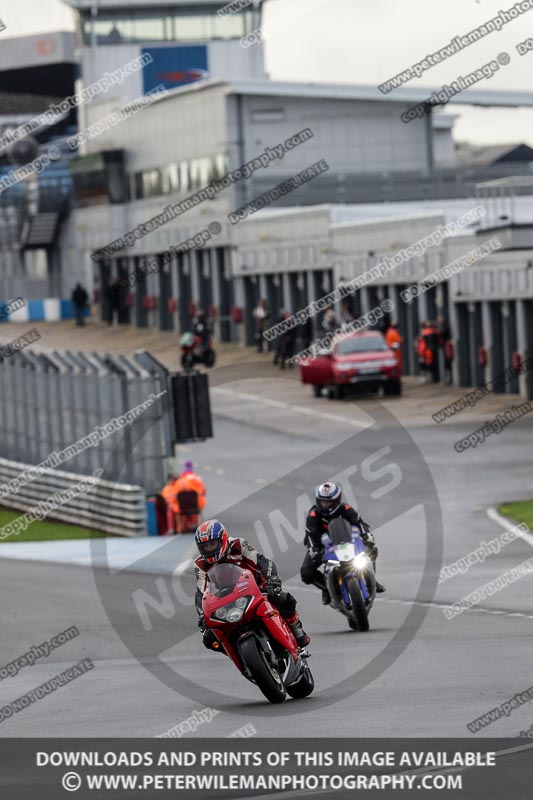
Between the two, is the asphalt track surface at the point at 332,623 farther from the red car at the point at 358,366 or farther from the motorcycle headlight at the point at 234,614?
the red car at the point at 358,366

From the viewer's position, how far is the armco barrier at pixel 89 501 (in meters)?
28.3

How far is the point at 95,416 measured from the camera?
3009cm

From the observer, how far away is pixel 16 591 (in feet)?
71.3

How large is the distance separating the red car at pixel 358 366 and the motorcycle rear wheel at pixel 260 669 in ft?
107

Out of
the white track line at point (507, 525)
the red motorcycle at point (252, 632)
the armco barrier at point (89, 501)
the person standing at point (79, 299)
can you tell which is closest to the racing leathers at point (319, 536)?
the red motorcycle at point (252, 632)

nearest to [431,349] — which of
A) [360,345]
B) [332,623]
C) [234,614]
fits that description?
[360,345]

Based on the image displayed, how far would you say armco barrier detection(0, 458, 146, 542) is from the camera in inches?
1115

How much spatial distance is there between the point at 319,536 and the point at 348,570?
22.4 inches

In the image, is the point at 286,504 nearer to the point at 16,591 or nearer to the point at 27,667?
the point at 16,591

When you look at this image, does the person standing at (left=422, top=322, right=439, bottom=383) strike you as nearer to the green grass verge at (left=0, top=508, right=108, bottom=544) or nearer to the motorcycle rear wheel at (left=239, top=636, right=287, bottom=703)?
the green grass verge at (left=0, top=508, right=108, bottom=544)

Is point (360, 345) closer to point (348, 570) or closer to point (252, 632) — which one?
point (348, 570)

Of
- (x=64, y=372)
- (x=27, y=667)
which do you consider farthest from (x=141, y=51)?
(x=27, y=667)
